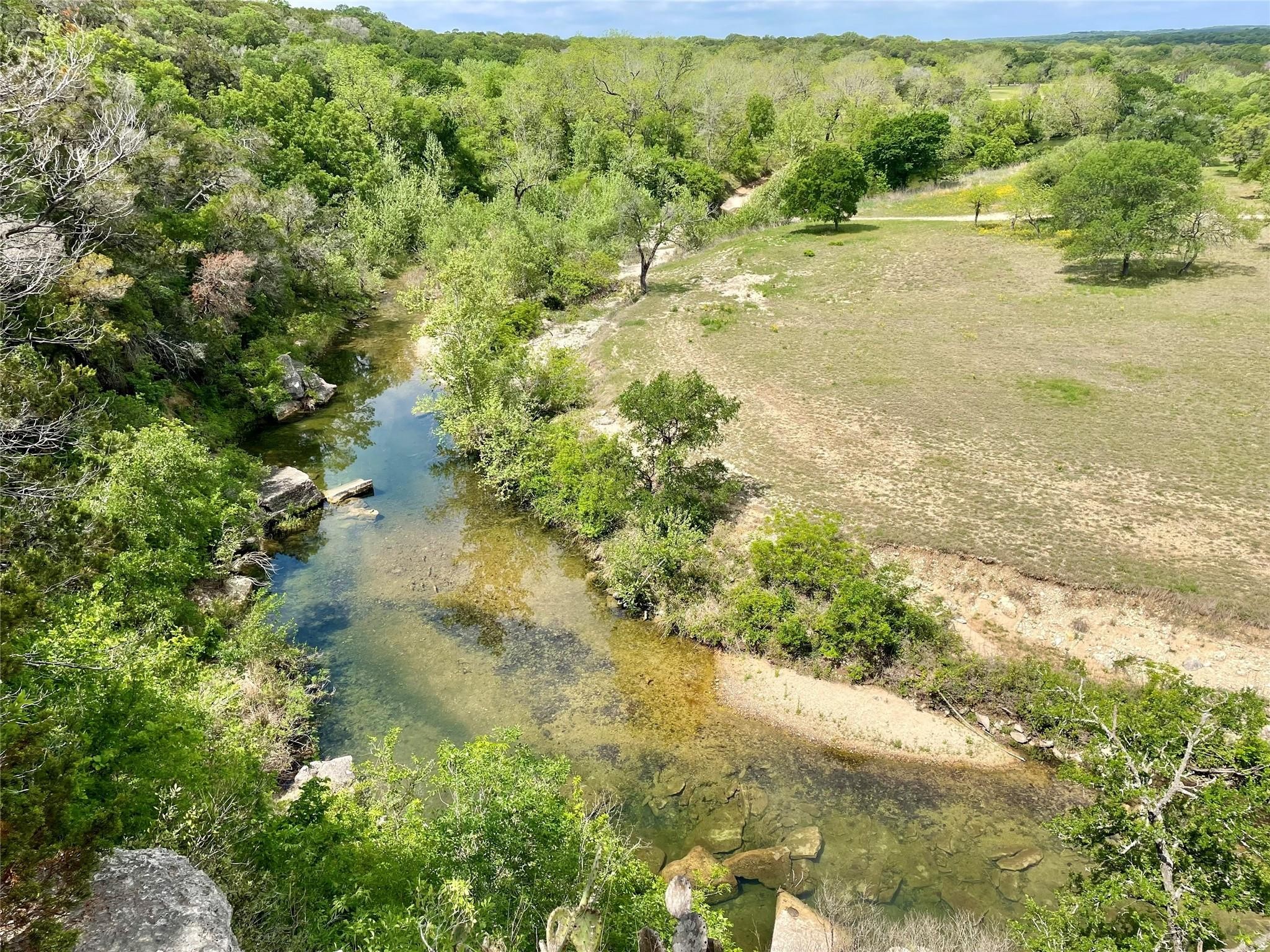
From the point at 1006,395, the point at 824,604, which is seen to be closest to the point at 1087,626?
the point at 824,604

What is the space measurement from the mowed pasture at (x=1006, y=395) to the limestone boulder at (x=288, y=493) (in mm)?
15650

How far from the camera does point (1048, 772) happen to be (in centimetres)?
1734

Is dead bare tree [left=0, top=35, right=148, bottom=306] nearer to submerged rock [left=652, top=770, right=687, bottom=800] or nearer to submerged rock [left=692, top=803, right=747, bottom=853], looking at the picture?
submerged rock [left=652, top=770, right=687, bottom=800]

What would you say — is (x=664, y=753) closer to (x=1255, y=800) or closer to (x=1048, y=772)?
(x=1048, y=772)

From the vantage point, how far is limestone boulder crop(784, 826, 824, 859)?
15.5m

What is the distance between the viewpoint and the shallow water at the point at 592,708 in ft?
51.1

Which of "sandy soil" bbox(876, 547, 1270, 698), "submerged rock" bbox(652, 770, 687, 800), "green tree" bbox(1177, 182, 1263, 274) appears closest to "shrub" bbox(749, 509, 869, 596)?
"sandy soil" bbox(876, 547, 1270, 698)

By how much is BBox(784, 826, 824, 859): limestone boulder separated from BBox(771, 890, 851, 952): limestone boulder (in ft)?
4.61

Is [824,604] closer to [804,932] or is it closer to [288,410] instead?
[804,932]

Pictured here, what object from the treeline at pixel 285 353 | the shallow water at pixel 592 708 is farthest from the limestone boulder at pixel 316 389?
the shallow water at pixel 592 708

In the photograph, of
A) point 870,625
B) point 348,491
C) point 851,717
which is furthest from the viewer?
point 348,491

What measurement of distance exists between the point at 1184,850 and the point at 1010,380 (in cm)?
2991

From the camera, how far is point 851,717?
19031 mm

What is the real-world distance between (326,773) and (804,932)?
1156 centimetres
